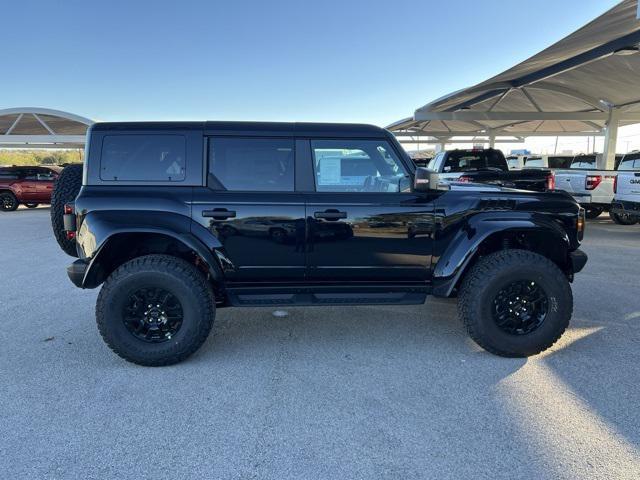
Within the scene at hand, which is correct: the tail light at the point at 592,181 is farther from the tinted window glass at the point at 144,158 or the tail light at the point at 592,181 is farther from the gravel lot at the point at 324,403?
the tinted window glass at the point at 144,158

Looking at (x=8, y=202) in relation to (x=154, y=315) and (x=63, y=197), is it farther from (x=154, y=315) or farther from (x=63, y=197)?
(x=154, y=315)

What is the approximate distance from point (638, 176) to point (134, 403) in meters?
Answer: 9.65

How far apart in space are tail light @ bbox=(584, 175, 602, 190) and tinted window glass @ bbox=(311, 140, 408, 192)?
881cm

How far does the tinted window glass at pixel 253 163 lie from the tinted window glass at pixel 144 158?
28 cm

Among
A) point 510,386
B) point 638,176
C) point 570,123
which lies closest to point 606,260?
point 638,176

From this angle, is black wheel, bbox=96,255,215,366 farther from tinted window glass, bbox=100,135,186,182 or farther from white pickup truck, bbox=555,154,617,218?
white pickup truck, bbox=555,154,617,218

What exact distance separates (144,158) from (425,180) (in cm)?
227

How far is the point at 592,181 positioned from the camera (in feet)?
34.0

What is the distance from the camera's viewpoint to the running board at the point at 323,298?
366 cm

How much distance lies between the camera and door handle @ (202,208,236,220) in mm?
3459

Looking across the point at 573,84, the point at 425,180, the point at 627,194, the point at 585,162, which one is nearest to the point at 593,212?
the point at 627,194

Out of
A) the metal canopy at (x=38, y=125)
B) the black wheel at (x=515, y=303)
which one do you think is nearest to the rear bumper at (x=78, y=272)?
the black wheel at (x=515, y=303)

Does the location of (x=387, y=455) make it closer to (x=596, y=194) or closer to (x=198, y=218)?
(x=198, y=218)

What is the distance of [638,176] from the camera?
8.56m
